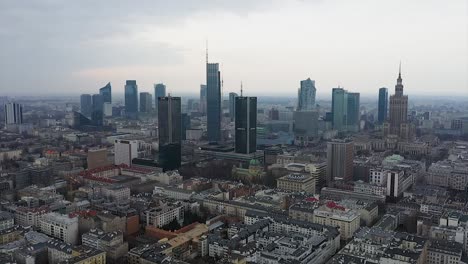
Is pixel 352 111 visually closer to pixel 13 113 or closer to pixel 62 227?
pixel 13 113

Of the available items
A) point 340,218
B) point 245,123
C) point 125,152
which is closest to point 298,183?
point 340,218

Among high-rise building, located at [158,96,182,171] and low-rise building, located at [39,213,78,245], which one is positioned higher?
high-rise building, located at [158,96,182,171]

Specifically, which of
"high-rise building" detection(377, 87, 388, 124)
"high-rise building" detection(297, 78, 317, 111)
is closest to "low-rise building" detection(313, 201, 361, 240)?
"high-rise building" detection(377, 87, 388, 124)

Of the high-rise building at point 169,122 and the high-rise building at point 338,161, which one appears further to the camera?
the high-rise building at point 169,122

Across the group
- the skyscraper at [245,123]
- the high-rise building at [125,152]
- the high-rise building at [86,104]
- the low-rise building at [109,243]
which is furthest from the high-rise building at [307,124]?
the high-rise building at [86,104]

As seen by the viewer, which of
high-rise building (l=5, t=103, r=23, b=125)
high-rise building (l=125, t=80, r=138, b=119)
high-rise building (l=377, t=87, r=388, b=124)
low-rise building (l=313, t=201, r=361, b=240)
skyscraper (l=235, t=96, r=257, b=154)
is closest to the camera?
low-rise building (l=313, t=201, r=361, b=240)

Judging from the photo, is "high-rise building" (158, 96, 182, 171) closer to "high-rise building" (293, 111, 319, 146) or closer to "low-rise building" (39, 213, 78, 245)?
"low-rise building" (39, 213, 78, 245)

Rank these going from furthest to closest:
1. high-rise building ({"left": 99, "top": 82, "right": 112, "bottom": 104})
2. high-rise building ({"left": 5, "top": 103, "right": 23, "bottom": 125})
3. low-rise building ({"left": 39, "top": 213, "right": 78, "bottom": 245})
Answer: high-rise building ({"left": 99, "top": 82, "right": 112, "bottom": 104}) → high-rise building ({"left": 5, "top": 103, "right": 23, "bottom": 125}) → low-rise building ({"left": 39, "top": 213, "right": 78, "bottom": 245})

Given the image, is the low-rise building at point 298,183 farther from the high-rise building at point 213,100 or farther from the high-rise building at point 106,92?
the high-rise building at point 106,92
